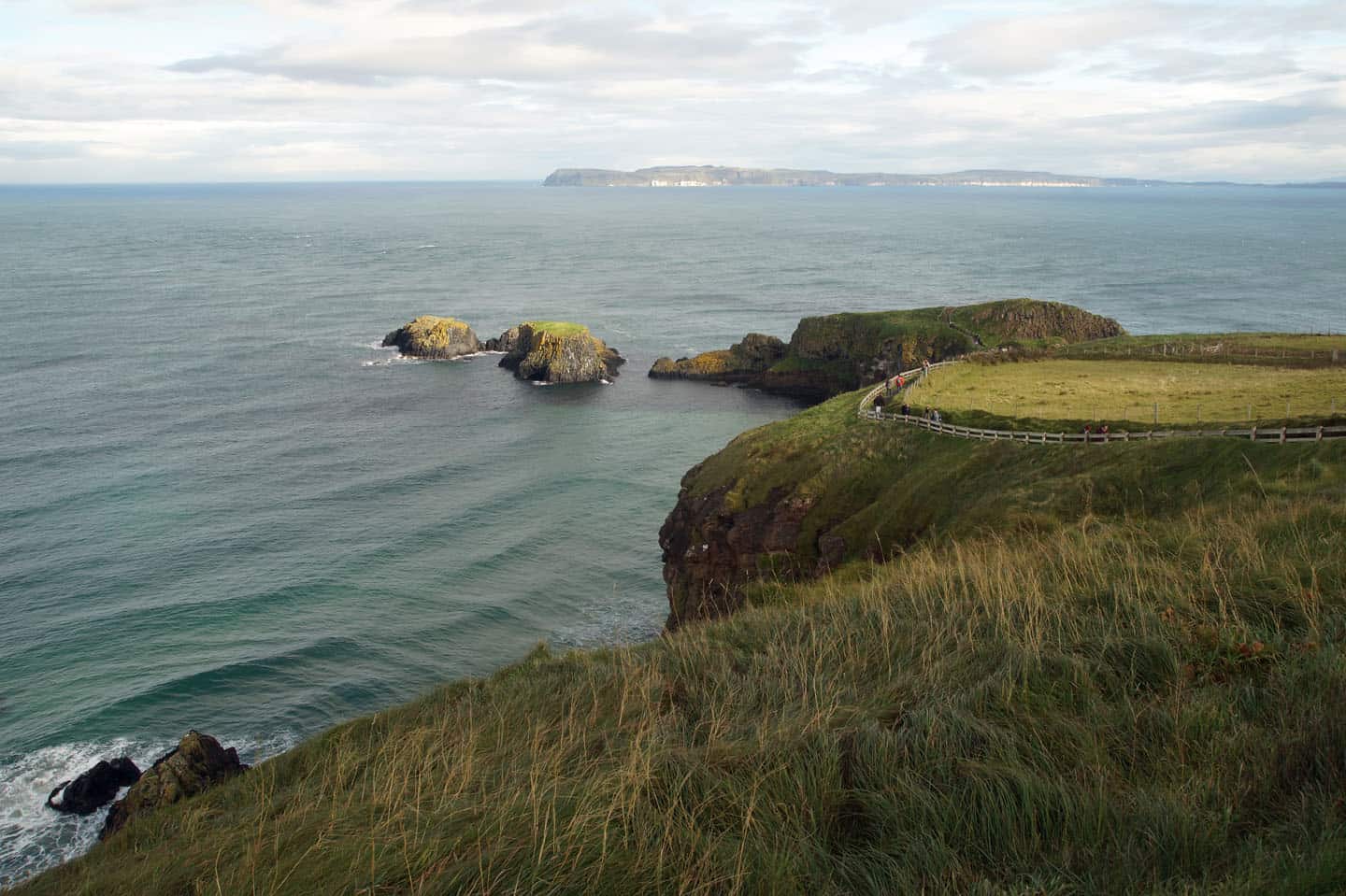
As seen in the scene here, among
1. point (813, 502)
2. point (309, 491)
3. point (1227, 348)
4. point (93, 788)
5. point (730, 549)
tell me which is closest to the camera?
point (93, 788)

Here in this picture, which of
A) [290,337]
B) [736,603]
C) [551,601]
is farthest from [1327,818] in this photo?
[290,337]

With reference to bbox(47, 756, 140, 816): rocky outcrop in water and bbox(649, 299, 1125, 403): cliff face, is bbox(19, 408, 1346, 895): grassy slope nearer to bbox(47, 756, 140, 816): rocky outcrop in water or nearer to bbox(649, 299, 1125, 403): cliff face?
bbox(47, 756, 140, 816): rocky outcrop in water

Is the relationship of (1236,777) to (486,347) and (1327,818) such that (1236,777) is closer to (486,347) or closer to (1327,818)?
(1327,818)

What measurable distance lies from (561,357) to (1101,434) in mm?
59899

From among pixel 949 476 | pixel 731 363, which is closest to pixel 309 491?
pixel 949 476

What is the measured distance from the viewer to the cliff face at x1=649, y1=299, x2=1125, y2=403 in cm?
8000

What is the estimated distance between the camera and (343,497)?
172 ft

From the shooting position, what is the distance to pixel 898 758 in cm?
745

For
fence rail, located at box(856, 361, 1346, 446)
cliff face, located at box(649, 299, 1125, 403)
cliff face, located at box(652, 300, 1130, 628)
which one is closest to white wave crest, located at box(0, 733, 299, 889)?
cliff face, located at box(652, 300, 1130, 628)

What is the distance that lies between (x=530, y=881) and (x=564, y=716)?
4.61m

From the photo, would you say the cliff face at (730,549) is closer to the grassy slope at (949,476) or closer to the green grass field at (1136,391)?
the grassy slope at (949,476)

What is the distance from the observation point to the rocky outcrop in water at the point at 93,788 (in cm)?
2617

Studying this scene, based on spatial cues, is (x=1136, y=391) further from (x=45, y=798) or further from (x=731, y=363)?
(x=731, y=363)

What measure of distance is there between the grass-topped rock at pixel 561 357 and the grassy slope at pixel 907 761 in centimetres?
7234
